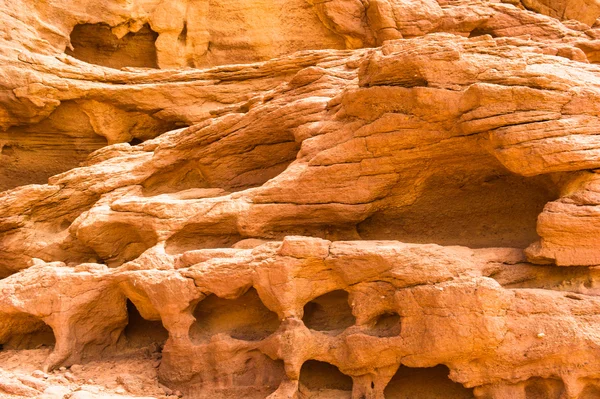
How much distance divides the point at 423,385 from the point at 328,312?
1.41 m

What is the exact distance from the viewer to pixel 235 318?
285 inches

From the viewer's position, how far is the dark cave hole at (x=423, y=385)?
20.0ft

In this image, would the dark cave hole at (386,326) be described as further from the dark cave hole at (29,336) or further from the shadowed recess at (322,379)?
the dark cave hole at (29,336)

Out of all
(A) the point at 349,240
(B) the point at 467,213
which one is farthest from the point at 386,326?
(B) the point at 467,213

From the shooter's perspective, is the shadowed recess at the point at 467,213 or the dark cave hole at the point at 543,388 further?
the shadowed recess at the point at 467,213

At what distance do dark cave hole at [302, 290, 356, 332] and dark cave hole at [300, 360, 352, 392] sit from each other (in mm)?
445

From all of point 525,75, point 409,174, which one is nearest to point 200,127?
point 409,174

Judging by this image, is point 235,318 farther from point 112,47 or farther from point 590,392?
point 112,47

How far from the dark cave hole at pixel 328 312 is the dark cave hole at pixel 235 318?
462 millimetres

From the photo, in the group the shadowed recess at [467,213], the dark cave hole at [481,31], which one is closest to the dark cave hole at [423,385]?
the shadowed recess at [467,213]

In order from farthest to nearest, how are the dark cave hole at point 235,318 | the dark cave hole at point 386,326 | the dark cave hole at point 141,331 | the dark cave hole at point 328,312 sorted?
the dark cave hole at point 141,331
the dark cave hole at point 235,318
the dark cave hole at point 328,312
the dark cave hole at point 386,326

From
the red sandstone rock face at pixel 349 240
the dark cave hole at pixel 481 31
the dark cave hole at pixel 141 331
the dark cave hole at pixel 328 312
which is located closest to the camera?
the red sandstone rock face at pixel 349 240

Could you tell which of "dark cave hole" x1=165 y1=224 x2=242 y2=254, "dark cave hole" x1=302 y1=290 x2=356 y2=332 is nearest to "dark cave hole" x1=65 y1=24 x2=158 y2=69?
"dark cave hole" x1=165 y1=224 x2=242 y2=254

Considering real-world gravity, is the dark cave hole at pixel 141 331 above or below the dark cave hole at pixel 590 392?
above
